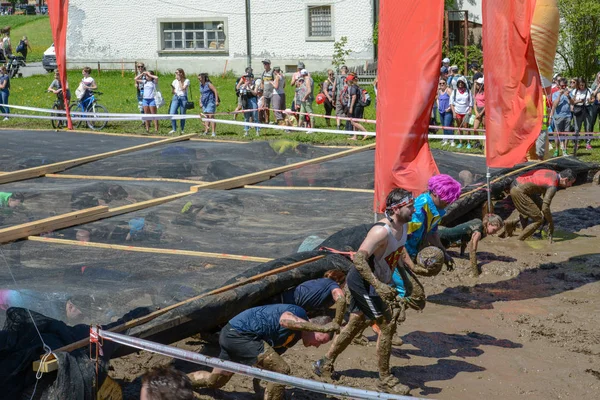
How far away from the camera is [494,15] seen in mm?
10414

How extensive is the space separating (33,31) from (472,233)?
4720cm

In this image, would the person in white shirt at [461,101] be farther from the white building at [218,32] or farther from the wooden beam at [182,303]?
the white building at [218,32]

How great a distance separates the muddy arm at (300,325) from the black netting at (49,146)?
26.9 ft

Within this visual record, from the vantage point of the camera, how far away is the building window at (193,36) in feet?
116

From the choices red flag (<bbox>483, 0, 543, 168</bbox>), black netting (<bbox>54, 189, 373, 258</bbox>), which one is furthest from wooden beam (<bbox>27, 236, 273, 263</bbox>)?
red flag (<bbox>483, 0, 543, 168</bbox>)

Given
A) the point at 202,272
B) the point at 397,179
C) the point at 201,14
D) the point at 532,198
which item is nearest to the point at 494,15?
the point at 532,198

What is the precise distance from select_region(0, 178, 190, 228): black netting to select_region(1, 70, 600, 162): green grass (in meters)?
4.37

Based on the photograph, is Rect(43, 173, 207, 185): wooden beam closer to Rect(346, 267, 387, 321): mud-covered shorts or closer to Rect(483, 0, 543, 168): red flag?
Rect(483, 0, 543, 168): red flag

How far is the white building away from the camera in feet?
107

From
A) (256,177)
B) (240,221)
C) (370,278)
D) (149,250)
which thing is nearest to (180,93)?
(256,177)

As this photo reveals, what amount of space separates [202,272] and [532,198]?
5.13 m

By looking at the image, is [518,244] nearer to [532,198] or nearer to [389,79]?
[532,198]

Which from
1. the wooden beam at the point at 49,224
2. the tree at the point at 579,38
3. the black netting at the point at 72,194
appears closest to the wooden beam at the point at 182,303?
the wooden beam at the point at 49,224

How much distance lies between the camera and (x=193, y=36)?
117ft
